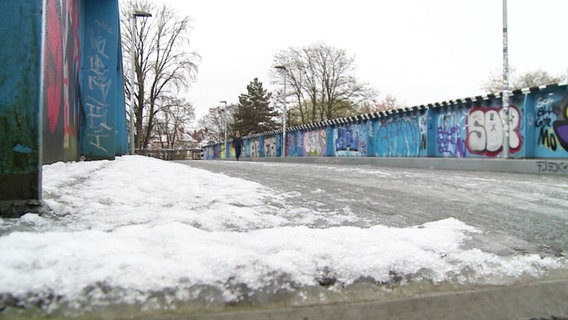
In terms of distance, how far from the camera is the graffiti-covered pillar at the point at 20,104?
2078 mm

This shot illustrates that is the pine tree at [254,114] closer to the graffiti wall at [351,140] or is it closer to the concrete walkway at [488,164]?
the graffiti wall at [351,140]

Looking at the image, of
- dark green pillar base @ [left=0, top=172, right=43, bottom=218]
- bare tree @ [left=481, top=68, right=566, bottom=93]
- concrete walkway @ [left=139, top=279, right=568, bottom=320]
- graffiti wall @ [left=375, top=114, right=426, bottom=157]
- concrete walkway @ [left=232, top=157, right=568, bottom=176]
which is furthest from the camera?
bare tree @ [left=481, top=68, right=566, bottom=93]

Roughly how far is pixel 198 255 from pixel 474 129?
1199cm

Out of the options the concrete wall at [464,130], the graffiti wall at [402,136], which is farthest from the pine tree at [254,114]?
the graffiti wall at [402,136]

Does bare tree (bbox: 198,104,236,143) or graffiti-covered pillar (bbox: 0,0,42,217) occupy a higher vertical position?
bare tree (bbox: 198,104,236,143)

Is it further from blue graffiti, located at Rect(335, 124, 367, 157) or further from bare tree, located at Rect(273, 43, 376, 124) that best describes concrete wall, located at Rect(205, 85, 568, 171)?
bare tree, located at Rect(273, 43, 376, 124)

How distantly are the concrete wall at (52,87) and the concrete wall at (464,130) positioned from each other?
10.1 meters

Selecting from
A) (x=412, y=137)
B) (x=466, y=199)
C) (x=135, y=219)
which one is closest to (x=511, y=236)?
(x=466, y=199)

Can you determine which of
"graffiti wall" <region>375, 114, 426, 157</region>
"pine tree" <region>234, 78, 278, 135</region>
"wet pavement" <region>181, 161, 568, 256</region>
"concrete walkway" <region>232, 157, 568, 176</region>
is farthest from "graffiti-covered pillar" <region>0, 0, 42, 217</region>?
"pine tree" <region>234, 78, 278, 135</region>

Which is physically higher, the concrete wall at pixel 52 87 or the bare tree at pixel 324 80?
the bare tree at pixel 324 80

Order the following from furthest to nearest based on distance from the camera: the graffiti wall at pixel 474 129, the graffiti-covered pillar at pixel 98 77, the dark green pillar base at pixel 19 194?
the graffiti wall at pixel 474 129
the graffiti-covered pillar at pixel 98 77
the dark green pillar base at pixel 19 194

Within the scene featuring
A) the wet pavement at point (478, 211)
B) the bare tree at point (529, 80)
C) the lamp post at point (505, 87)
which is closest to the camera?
the wet pavement at point (478, 211)

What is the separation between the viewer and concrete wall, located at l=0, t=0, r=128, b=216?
2.10 metres

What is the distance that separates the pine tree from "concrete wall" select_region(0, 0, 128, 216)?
4892 centimetres
